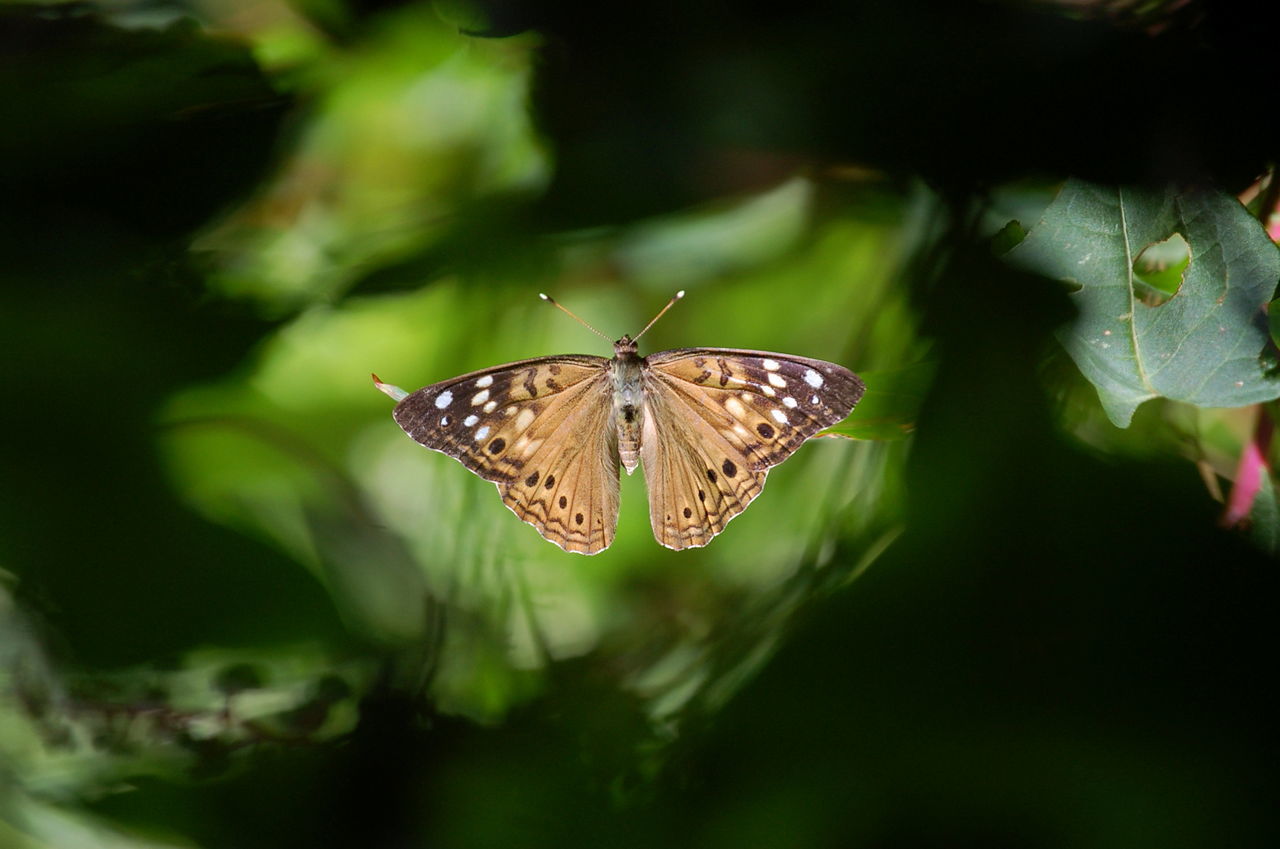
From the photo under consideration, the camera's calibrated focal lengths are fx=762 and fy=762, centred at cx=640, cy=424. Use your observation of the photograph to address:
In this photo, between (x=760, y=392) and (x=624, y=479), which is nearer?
(x=760, y=392)

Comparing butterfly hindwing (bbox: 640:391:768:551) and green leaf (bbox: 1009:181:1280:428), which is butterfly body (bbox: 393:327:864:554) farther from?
green leaf (bbox: 1009:181:1280:428)

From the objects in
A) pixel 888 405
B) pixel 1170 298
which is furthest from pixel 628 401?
pixel 1170 298

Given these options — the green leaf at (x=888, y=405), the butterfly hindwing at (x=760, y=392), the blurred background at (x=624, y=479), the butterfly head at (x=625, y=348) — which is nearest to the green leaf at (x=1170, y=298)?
the blurred background at (x=624, y=479)

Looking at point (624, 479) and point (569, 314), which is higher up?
point (569, 314)

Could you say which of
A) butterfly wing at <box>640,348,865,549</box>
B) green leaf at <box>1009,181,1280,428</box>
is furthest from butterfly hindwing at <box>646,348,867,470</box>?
green leaf at <box>1009,181,1280,428</box>

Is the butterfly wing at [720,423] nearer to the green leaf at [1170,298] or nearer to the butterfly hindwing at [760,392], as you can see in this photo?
the butterfly hindwing at [760,392]

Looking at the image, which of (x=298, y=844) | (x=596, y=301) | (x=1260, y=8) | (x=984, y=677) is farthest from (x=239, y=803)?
(x=1260, y=8)

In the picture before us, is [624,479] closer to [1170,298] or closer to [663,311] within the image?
[663,311]
